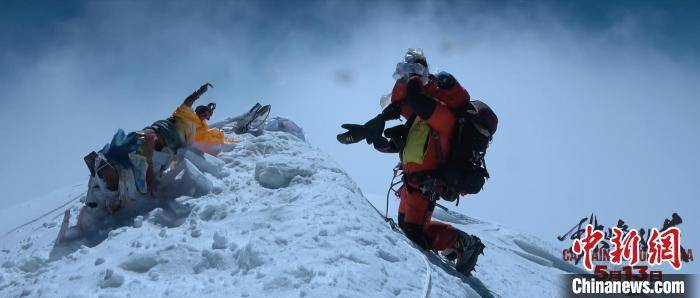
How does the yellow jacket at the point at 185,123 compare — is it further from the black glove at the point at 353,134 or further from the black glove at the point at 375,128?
the black glove at the point at 375,128

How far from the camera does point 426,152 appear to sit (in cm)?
471

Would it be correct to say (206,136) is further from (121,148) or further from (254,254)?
(254,254)

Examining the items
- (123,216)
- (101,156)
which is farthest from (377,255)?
(101,156)

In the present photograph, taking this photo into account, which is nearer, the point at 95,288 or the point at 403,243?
the point at 95,288

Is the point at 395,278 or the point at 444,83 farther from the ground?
the point at 444,83

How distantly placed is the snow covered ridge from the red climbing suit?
0.51m

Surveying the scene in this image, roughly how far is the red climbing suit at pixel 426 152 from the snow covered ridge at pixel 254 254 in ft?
1.66

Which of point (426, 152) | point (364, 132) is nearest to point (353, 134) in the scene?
point (364, 132)

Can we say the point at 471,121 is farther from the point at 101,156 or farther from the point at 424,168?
the point at 101,156

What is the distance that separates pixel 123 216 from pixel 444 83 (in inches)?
128

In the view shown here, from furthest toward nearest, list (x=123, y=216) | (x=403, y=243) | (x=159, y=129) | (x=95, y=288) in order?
(x=159, y=129) < (x=123, y=216) < (x=403, y=243) < (x=95, y=288)

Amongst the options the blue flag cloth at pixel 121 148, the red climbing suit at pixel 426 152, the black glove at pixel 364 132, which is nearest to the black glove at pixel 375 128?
the black glove at pixel 364 132

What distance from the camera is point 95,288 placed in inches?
118

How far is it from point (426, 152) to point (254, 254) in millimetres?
2128
